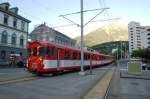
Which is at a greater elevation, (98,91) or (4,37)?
(4,37)

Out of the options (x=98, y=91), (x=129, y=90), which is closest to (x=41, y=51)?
(x=98, y=91)

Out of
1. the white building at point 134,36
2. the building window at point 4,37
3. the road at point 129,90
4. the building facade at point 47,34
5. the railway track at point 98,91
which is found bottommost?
the road at point 129,90

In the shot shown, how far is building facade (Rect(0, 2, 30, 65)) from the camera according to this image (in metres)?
46.0

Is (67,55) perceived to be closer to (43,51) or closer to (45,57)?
(43,51)

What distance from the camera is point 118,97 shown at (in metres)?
10.3

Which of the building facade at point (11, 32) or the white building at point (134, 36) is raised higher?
the white building at point (134, 36)

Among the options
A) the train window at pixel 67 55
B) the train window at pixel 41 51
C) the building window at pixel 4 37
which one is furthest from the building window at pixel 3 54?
the train window at pixel 41 51

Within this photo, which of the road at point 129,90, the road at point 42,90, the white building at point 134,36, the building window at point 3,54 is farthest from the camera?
the white building at point 134,36

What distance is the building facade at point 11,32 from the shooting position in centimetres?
4597

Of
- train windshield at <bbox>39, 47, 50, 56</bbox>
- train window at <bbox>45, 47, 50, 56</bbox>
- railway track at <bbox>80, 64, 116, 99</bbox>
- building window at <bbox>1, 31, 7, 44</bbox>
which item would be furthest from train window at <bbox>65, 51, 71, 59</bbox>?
building window at <bbox>1, 31, 7, 44</bbox>

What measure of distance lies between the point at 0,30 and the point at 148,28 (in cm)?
10091

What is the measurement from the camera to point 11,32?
49344 mm

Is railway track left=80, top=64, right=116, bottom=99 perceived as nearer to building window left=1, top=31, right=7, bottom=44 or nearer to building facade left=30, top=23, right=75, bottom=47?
building window left=1, top=31, right=7, bottom=44

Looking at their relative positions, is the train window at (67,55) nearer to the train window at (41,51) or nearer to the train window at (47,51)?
the train window at (47,51)
